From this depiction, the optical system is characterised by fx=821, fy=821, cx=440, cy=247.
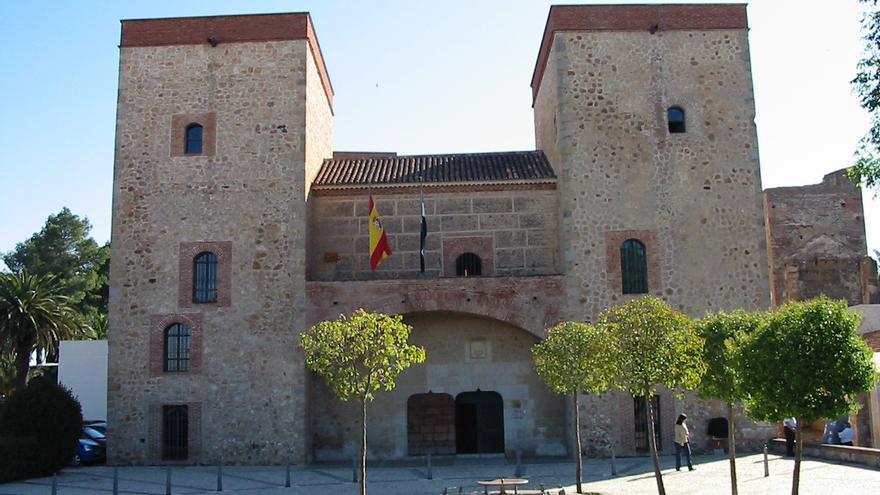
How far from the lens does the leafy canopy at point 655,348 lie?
1448 centimetres

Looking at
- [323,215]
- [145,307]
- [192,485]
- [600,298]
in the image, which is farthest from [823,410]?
[145,307]

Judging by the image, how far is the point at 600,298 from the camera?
23.4m

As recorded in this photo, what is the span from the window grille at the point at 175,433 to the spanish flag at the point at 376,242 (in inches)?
267

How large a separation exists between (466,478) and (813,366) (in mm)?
10564

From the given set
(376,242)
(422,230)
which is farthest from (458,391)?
(376,242)

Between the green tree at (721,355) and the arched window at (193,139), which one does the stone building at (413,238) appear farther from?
the green tree at (721,355)

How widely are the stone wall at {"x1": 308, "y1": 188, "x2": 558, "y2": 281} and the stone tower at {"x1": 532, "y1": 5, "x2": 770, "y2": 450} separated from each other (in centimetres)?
122

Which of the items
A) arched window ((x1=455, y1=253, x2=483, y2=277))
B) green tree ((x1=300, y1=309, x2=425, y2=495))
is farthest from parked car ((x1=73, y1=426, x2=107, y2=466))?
green tree ((x1=300, y1=309, x2=425, y2=495))

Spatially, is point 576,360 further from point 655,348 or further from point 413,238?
point 413,238

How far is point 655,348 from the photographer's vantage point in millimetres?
14508

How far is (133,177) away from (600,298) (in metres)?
14.2

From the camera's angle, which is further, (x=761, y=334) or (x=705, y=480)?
(x=705, y=480)

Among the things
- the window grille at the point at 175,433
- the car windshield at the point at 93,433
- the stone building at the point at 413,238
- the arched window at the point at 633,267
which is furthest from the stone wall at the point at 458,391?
the car windshield at the point at 93,433

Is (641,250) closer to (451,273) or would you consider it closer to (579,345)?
(451,273)
